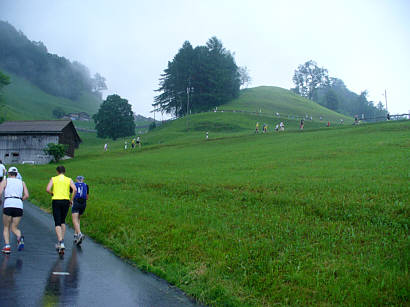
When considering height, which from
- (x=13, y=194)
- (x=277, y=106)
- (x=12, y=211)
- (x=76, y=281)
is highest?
(x=277, y=106)

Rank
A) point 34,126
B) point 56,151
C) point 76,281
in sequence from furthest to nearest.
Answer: point 34,126
point 56,151
point 76,281

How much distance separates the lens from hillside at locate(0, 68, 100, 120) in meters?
126

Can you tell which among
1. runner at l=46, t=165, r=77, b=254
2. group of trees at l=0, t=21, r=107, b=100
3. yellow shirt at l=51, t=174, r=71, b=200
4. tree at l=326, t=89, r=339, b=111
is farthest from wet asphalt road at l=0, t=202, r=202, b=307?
group of trees at l=0, t=21, r=107, b=100

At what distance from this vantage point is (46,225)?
12.6 meters

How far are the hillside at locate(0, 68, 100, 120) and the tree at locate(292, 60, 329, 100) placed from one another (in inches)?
4094

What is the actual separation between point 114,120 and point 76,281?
80.4 m

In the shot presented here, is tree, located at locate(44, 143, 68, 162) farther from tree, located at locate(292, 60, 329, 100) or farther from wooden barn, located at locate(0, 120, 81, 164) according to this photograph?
tree, located at locate(292, 60, 329, 100)

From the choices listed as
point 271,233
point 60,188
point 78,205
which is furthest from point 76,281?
point 271,233

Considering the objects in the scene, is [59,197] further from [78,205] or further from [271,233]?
[271,233]

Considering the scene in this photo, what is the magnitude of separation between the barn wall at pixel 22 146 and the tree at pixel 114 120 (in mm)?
31739

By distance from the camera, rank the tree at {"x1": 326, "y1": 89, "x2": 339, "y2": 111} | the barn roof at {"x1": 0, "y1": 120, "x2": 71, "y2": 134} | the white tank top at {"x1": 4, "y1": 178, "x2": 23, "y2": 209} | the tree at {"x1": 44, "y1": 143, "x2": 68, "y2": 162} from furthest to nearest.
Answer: the tree at {"x1": 326, "y1": 89, "x2": 339, "y2": 111} → the barn roof at {"x1": 0, "y1": 120, "x2": 71, "y2": 134} → the tree at {"x1": 44, "y1": 143, "x2": 68, "y2": 162} → the white tank top at {"x1": 4, "y1": 178, "x2": 23, "y2": 209}

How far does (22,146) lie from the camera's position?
52.7 m

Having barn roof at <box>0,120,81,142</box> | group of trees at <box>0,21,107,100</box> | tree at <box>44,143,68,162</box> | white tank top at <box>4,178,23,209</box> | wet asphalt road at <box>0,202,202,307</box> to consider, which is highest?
group of trees at <box>0,21,107,100</box>

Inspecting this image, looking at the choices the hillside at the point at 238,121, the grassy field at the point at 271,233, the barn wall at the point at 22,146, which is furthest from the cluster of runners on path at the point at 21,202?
the barn wall at the point at 22,146
